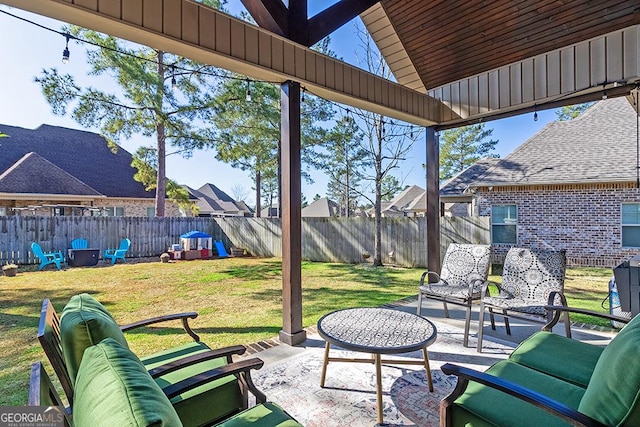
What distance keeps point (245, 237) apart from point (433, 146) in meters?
8.58

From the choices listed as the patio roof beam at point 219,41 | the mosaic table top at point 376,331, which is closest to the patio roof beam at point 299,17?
the patio roof beam at point 219,41

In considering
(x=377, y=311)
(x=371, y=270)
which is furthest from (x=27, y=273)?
(x=377, y=311)

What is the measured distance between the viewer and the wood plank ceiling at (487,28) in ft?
12.0

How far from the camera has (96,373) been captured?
0.99 metres

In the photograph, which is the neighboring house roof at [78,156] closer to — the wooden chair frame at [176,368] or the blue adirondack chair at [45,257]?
the blue adirondack chair at [45,257]

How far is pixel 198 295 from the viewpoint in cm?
594

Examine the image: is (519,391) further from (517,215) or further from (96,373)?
(517,215)

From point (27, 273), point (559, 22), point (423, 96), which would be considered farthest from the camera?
point (27, 273)

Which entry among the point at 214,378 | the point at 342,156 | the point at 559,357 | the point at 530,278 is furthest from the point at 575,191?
the point at 214,378

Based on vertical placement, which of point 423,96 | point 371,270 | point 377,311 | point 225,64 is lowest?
point 371,270

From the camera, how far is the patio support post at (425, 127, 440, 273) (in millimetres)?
5336

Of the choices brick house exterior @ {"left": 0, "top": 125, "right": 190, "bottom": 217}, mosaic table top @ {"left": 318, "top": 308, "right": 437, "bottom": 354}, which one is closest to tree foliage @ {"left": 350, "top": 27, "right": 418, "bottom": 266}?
mosaic table top @ {"left": 318, "top": 308, "right": 437, "bottom": 354}

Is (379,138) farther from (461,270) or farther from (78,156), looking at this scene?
(78,156)

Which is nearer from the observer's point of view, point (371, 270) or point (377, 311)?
point (377, 311)
